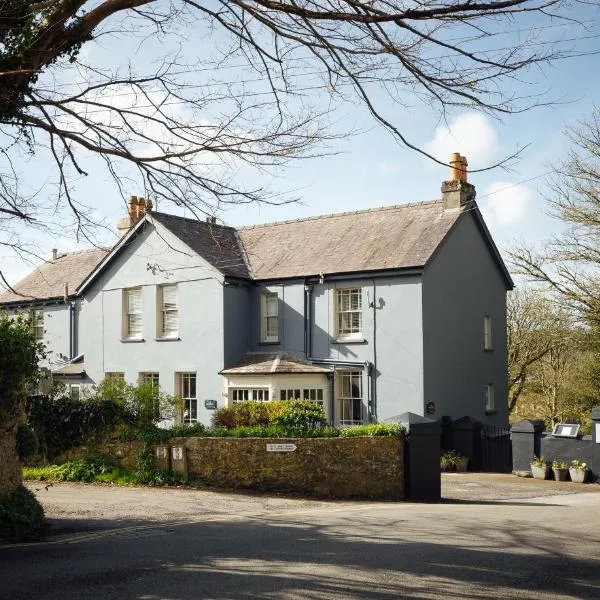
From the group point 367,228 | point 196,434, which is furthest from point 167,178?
point 367,228

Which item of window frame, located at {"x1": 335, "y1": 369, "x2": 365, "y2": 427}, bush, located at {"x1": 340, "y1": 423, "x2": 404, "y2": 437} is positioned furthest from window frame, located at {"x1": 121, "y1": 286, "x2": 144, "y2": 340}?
bush, located at {"x1": 340, "y1": 423, "x2": 404, "y2": 437}

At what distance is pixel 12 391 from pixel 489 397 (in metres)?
21.1

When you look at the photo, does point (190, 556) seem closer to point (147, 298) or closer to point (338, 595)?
point (338, 595)

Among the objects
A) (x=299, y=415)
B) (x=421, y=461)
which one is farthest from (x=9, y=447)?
(x=299, y=415)

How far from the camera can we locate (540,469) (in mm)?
23250

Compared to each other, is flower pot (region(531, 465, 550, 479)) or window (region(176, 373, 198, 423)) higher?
window (region(176, 373, 198, 423))

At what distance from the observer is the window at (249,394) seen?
27.0 m

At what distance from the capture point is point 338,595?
26.5ft

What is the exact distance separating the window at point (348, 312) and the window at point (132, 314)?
26.2 feet

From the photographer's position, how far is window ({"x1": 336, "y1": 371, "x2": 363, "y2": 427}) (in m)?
26.7

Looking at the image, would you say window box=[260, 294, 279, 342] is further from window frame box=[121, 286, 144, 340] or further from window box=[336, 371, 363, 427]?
window frame box=[121, 286, 144, 340]

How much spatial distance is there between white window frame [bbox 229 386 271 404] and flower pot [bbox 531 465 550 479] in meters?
8.59

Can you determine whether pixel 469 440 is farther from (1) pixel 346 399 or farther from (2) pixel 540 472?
(1) pixel 346 399

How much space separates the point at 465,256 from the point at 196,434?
42.8 feet
